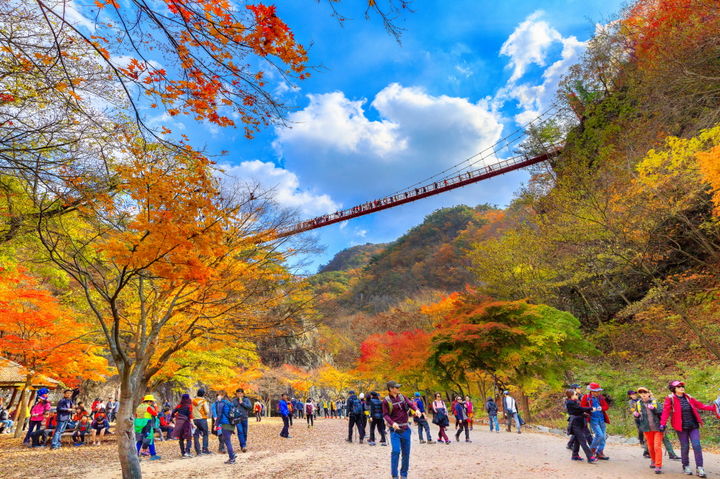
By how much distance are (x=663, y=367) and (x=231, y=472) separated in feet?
57.5

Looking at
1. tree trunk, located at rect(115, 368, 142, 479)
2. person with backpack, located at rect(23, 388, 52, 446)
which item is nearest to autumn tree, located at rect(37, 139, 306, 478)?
tree trunk, located at rect(115, 368, 142, 479)

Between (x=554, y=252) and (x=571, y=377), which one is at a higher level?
(x=554, y=252)

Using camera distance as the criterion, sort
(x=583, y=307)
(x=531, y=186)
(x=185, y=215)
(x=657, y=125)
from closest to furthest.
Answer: (x=185, y=215) → (x=657, y=125) → (x=583, y=307) → (x=531, y=186)

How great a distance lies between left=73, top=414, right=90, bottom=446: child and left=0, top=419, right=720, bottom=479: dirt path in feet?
4.13

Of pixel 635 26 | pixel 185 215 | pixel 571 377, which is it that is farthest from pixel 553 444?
pixel 635 26

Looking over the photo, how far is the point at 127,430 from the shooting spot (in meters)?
5.55

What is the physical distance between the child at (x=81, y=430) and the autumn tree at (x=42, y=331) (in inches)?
87.1

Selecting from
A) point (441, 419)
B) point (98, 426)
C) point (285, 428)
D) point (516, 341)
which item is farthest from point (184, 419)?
point (516, 341)

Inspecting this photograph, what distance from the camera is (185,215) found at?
224 inches

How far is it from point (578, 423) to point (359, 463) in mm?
4436

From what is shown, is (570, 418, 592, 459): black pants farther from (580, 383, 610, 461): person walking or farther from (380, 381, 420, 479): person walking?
(380, 381, 420, 479): person walking

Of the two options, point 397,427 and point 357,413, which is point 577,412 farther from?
point 357,413

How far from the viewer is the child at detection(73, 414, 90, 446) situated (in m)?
11.6

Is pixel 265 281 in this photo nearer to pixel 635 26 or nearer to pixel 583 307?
pixel 583 307
